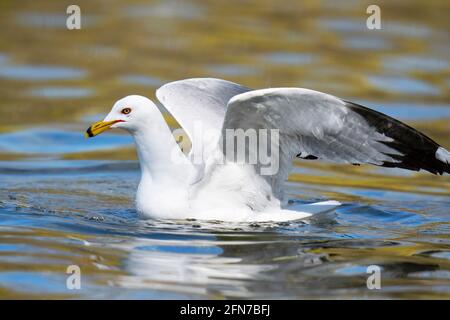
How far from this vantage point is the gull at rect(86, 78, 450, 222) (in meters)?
8.91

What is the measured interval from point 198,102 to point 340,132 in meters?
1.96

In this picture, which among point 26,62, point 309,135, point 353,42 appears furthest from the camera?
point 353,42

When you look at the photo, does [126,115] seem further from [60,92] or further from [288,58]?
[288,58]

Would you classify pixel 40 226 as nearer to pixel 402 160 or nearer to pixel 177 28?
pixel 402 160

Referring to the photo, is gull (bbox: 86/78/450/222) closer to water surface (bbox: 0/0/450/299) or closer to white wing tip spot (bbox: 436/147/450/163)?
white wing tip spot (bbox: 436/147/450/163)

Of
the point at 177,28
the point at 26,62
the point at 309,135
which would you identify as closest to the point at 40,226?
the point at 309,135

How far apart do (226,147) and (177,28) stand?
11.8 m

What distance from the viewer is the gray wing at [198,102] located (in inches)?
407

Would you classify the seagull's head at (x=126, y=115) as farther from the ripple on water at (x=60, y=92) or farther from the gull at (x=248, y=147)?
the ripple on water at (x=60, y=92)

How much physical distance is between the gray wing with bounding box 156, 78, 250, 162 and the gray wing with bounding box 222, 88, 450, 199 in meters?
1.21

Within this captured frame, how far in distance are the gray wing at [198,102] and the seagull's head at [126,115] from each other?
0.92 meters

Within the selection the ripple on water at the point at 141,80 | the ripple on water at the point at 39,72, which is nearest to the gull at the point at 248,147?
the ripple on water at the point at 141,80

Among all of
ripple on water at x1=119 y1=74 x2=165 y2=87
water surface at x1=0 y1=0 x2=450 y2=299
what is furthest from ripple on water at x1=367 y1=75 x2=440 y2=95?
ripple on water at x1=119 y1=74 x2=165 y2=87
